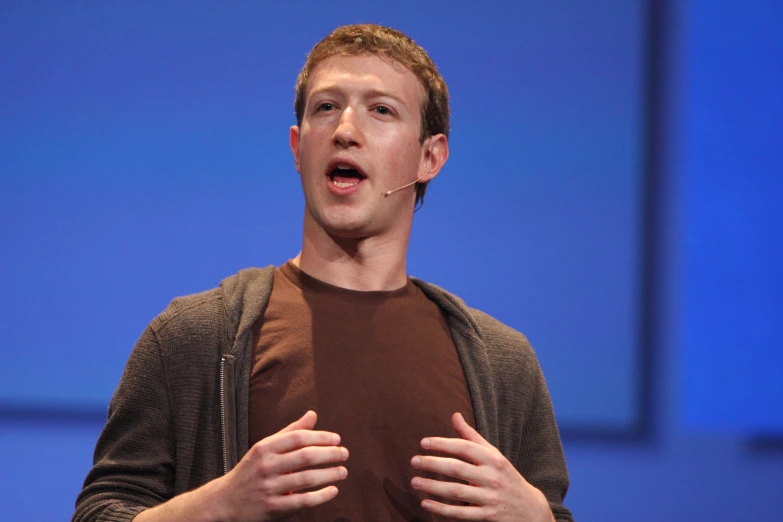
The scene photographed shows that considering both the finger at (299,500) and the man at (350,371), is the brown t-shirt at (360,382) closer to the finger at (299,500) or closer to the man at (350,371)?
the man at (350,371)

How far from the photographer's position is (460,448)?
1.16 meters

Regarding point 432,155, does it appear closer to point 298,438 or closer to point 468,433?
point 468,433

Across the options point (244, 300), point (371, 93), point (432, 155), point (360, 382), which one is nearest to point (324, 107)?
point (371, 93)

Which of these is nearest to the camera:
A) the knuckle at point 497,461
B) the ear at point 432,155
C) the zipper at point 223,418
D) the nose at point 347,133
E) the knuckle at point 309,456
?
the knuckle at point 309,456

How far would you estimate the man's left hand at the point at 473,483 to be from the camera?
115cm

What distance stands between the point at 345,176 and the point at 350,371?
1.03ft

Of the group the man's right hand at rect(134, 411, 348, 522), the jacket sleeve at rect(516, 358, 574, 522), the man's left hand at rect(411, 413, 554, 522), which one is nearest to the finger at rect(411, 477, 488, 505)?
the man's left hand at rect(411, 413, 554, 522)

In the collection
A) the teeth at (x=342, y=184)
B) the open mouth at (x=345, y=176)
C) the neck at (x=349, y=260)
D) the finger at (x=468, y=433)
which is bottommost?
the finger at (x=468, y=433)

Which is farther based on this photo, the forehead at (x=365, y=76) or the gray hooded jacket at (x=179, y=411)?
the forehead at (x=365, y=76)

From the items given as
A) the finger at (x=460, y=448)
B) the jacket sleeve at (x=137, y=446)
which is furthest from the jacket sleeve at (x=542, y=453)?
the jacket sleeve at (x=137, y=446)

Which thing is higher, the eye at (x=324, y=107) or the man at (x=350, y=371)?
the eye at (x=324, y=107)

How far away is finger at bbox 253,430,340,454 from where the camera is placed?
108cm

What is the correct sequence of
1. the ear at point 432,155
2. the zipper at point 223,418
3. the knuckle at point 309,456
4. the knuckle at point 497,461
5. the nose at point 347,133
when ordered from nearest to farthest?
the knuckle at point 309,456
the knuckle at point 497,461
the zipper at point 223,418
the nose at point 347,133
the ear at point 432,155

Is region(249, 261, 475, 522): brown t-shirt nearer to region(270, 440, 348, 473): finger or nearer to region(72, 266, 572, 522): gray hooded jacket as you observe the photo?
region(72, 266, 572, 522): gray hooded jacket
